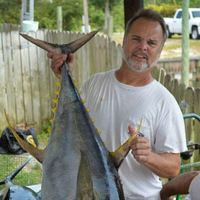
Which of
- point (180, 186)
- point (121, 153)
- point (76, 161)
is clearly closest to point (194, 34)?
point (180, 186)

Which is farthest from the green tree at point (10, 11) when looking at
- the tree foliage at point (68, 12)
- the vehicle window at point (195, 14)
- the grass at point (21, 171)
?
the grass at point (21, 171)

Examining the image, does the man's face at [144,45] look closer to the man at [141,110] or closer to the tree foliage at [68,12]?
the man at [141,110]

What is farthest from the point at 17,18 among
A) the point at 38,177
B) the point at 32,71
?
the point at 38,177

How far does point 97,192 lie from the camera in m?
1.22

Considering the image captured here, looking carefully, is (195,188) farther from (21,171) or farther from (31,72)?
(31,72)

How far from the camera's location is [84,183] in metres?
1.22

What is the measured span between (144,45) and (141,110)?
0.36m

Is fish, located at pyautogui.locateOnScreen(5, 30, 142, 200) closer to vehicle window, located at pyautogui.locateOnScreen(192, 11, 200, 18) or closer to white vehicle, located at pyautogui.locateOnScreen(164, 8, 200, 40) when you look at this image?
white vehicle, located at pyautogui.locateOnScreen(164, 8, 200, 40)

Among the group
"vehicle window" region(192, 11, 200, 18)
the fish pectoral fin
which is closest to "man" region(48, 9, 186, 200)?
the fish pectoral fin

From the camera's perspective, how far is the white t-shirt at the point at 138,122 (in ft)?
6.47

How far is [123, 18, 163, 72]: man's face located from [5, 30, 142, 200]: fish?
2.16 feet

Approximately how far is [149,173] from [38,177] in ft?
3.25

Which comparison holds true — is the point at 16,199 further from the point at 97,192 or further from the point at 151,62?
the point at 151,62

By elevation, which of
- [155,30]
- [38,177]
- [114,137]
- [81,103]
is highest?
[155,30]
